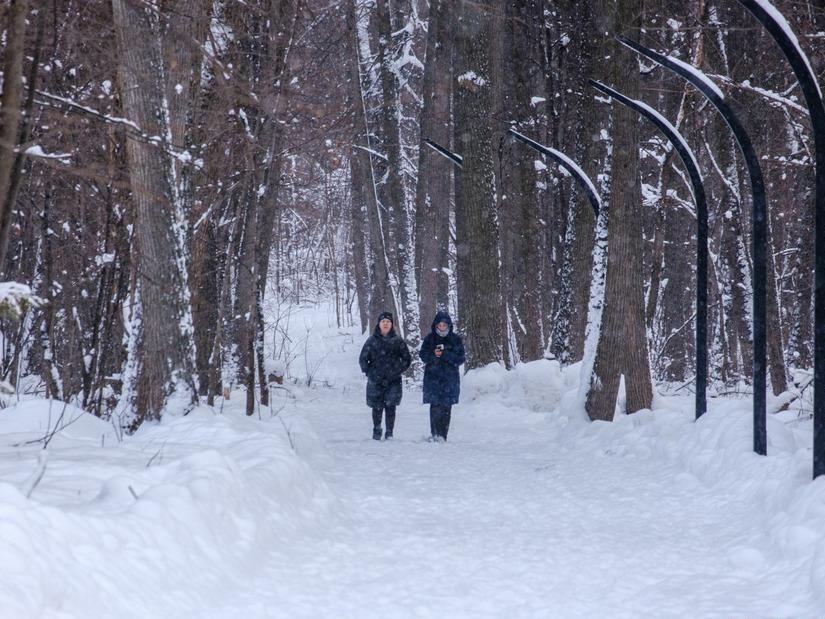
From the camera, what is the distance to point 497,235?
15703mm

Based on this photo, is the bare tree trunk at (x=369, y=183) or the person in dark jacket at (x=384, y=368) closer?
the person in dark jacket at (x=384, y=368)

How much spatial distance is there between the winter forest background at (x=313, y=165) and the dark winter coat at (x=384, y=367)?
176 cm

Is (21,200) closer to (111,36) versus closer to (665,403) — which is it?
(111,36)

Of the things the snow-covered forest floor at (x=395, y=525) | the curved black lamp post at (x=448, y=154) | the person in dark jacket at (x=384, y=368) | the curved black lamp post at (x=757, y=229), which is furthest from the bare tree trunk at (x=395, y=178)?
the curved black lamp post at (x=757, y=229)

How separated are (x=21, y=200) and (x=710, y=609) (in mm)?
8541

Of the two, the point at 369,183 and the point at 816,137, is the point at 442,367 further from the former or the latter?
the point at 369,183

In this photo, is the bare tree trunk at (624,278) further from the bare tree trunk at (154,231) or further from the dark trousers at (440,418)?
the bare tree trunk at (154,231)

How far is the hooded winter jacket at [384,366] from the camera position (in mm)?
11484

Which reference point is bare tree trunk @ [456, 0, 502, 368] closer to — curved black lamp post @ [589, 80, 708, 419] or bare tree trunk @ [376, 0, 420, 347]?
bare tree trunk @ [376, 0, 420, 347]

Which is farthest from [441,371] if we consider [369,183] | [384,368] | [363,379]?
[363,379]

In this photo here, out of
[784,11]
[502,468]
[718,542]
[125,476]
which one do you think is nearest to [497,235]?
[784,11]

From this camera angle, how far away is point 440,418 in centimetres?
1159

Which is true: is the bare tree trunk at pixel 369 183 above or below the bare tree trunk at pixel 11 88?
above

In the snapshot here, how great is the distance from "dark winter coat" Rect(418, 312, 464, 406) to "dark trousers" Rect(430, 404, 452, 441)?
0.28ft
